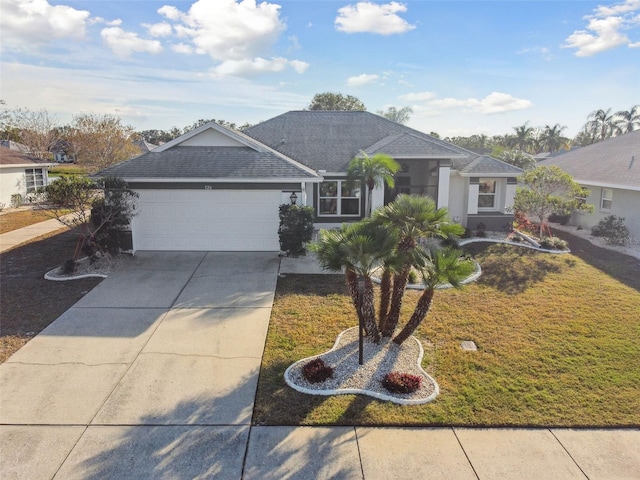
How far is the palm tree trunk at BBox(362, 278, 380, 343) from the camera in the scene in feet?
25.7

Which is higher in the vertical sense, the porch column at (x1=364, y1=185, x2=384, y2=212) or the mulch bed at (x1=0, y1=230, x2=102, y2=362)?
the porch column at (x1=364, y1=185, x2=384, y2=212)

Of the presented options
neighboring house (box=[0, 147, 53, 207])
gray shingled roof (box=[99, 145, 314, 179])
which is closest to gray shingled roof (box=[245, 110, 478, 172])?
gray shingled roof (box=[99, 145, 314, 179])

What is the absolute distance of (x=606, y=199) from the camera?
19.3 m

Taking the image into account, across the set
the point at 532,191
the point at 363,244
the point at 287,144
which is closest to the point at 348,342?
the point at 363,244

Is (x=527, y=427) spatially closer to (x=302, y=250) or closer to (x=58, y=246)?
(x=302, y=250)

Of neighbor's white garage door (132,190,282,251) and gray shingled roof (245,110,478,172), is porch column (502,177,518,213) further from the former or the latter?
neighbor's white garage door (132,190,282,251)

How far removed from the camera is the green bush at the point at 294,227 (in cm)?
1392

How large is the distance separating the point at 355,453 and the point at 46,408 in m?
4.61

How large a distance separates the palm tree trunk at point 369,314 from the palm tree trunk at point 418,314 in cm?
41

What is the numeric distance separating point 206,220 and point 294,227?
317cm

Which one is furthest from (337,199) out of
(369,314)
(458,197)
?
(369,314)

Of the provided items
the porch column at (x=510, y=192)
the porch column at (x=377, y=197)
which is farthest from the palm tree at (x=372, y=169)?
the porch column at (x=510, y=192)

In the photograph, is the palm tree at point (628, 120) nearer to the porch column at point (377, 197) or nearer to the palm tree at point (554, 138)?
the palm tree at point (554, 138)

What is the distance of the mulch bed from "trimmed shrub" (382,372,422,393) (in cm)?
689
